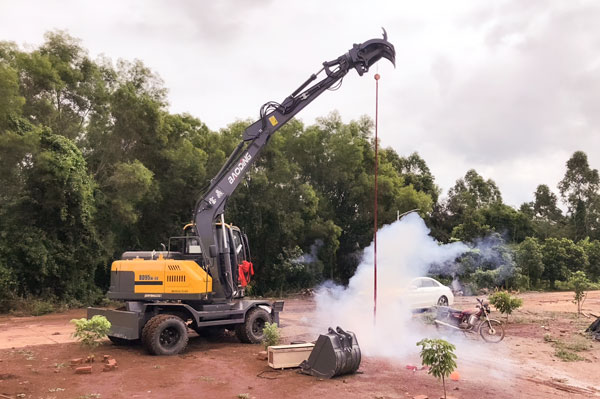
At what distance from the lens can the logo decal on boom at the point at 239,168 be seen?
43.7 feet

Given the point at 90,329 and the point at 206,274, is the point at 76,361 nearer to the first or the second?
the point at 90,329

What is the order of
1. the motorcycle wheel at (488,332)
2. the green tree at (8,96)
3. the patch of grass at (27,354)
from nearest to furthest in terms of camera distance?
the patch of grass at (27,354) → the motorcycle wheel at (488,332) → the green tree at (8,96)

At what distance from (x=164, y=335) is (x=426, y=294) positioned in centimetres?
1060

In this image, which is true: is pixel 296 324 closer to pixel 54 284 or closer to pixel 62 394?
pixel 62 394

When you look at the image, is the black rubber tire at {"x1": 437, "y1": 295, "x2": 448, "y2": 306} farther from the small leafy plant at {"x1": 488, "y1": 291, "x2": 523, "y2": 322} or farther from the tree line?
the tree line

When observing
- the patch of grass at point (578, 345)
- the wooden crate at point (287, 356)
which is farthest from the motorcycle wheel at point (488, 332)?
the wooden crate at point (287, 356)

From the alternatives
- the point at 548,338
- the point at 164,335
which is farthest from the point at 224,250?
the point at 548,338

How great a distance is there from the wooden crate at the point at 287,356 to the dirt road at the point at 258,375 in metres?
0.23

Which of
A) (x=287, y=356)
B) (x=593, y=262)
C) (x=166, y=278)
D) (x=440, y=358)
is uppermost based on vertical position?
(x=593, y=262)

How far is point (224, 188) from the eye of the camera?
43.2ft

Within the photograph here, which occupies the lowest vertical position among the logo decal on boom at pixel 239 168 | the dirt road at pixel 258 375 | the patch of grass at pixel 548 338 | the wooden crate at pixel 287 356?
the dirt road at pixel 258 375

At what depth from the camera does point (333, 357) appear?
9.26m

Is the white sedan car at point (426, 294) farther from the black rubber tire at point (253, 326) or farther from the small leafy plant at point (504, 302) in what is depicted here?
the black rubber tire at point (253, 326)

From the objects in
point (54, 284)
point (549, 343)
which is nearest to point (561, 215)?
point (549, 343)
